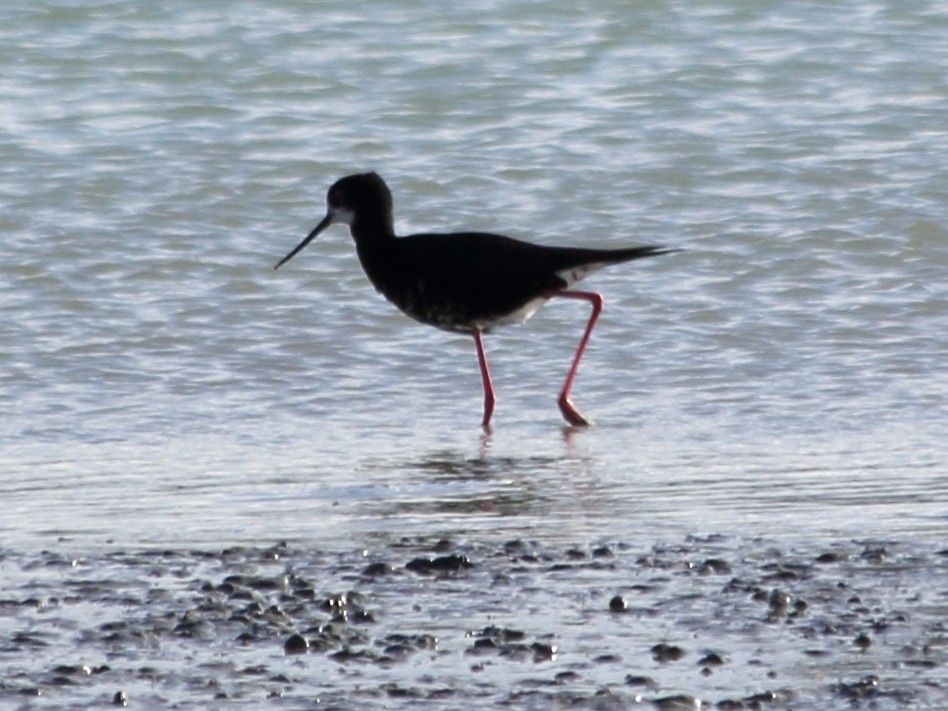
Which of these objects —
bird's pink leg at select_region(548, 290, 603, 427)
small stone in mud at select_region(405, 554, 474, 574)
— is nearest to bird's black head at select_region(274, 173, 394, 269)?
bird's pink leg at select_region(548, 290, 603, 427)

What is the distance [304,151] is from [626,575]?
7.82m

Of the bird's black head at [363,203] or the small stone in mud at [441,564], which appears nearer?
the small stone in mud at [441,564]

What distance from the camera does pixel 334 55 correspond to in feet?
48.7

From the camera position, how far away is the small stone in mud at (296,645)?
14.7 ft

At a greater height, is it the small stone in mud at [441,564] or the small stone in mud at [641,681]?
the small stone in mud at [641,681]

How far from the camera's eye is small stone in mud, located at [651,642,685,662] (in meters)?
4.41

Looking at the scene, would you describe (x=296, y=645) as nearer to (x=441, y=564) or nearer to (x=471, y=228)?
(x=441, y=564)

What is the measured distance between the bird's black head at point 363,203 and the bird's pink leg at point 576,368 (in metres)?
0.84

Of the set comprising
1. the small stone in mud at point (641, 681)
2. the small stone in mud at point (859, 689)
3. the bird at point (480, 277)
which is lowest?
the bird at point (480, 277)

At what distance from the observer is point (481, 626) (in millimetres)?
4711

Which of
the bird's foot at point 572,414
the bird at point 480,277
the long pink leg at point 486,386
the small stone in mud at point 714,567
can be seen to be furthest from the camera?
the bird at point 480,277

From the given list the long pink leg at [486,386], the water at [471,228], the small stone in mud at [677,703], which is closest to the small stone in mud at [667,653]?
the small stone in mud at [677,703]

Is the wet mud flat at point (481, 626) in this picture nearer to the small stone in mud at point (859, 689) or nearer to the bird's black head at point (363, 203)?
the small stone in mud at point (859, 689)

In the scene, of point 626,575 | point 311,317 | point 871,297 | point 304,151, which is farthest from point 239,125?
point 626,575
